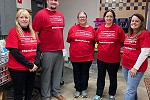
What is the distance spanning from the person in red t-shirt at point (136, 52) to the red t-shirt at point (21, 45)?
1.06 m

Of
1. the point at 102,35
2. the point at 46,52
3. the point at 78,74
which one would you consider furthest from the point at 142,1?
the point at 46,52

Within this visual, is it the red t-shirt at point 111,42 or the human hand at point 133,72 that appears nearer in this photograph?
the human hand at point 133,72

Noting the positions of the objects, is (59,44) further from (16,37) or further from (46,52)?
(16,37)

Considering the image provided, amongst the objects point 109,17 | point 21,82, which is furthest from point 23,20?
point 109,17

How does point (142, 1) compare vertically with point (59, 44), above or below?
above

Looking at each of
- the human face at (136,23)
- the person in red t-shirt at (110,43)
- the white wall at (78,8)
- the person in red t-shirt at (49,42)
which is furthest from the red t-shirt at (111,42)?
the white wall at (78,8)

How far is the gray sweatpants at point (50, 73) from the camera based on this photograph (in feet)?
7.14

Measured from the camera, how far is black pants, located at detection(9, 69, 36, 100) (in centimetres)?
176

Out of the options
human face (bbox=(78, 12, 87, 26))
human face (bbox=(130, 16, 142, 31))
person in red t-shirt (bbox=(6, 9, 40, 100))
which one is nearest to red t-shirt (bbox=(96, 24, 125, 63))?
human face (bbox=(78, 12, 87, 26))

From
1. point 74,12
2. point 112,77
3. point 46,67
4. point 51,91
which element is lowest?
point 51,91

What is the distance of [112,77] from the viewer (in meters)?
2.29

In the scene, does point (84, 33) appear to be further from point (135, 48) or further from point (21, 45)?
point (21, 45)

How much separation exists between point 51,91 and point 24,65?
0.85 m

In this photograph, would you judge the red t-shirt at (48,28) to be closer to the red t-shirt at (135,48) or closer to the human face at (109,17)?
the human face at (109,17)
